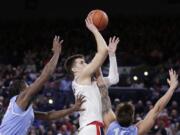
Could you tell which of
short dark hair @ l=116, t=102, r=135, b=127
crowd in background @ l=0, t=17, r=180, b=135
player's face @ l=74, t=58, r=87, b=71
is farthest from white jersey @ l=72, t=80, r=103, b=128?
crowd in background @ l=0, t=17, r=180, b=135

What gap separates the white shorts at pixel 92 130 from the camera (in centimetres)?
699

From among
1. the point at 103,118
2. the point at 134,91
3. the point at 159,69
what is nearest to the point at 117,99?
the point at 134,91

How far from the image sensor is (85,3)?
2691 cm

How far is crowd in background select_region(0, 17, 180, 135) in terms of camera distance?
1617 cm

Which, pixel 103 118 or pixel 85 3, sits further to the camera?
pixel 85 3

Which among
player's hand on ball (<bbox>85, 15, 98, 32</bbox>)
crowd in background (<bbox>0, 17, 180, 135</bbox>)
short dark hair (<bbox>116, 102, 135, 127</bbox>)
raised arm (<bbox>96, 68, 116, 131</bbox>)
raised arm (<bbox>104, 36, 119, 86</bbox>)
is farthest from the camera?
crowd in background (<bbox>0, 17, 180, 135</bbox>)

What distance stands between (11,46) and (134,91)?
8.44m

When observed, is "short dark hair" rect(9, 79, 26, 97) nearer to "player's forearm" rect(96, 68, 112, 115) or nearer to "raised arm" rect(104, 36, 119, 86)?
"player's forearm" rect(96, 68, 112, 115)

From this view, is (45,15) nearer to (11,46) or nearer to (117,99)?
(11,46)

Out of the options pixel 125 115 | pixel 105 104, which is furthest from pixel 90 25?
pixel 125 115

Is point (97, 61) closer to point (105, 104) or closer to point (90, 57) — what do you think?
point (105, 104)

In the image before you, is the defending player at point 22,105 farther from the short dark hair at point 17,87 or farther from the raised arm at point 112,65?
the raised arm at point 112,65

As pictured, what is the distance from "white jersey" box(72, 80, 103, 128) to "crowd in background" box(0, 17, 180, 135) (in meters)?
6.89

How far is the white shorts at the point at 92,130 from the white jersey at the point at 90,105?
51mm
